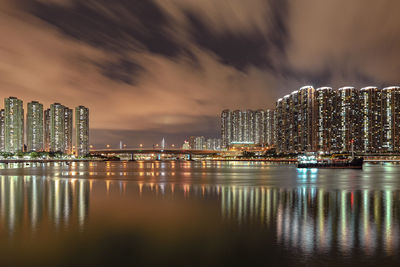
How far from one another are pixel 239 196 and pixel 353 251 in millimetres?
18659

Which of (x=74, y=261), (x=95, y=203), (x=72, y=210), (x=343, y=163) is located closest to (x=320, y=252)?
(x=74, y=261)

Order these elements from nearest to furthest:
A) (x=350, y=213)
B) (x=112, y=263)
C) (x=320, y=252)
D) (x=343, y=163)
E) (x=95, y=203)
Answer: (x=112, y=263)
(x=320, y=252)
(x=350, y=213)
(x=95, y=203)
(x=343, y=163)

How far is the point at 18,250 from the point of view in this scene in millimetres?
14438

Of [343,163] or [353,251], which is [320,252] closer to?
[353,251]

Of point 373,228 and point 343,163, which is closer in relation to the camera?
point 373,228

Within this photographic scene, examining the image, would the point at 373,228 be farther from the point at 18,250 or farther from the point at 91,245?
the point at 18,250

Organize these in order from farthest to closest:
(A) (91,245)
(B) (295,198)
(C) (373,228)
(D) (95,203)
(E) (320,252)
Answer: (B) (295,198) < (D) (95,203) < (C) (373,228) < (A) (91,245) < (E) (320,252)

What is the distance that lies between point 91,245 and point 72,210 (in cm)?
1037

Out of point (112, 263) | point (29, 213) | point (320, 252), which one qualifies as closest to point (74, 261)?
point (112, 263)

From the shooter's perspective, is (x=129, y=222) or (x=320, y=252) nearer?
(x=320, y=252)

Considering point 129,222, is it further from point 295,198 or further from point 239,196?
point 295,198

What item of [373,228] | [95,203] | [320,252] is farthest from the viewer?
[95,203]

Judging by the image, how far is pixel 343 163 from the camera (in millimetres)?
104938

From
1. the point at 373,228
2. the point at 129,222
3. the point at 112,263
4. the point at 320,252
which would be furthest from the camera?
the point at 129,222
